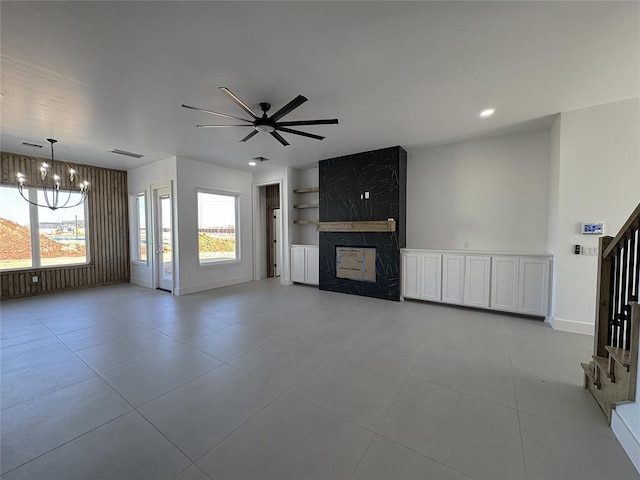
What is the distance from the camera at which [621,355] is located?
1864mm

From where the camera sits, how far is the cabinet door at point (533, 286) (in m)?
3.84

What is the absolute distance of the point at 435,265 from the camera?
4707mm

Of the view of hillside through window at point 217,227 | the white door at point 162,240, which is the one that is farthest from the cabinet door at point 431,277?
the white door at point 162,240

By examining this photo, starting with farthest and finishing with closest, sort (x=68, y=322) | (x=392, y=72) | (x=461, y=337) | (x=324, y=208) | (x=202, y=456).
A: (x=324, y=208) < (x=68, y=322) < (x=461, y=337) < (x=392, y=72) < (x=202, y=456)

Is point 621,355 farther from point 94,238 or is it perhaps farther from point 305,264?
point 94,238

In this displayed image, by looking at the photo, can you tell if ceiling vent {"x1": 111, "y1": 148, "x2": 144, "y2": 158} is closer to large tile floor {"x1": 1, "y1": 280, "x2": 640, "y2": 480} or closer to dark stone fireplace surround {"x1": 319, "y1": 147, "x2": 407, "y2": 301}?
large tile floor {"x1": 1, "y1": 280, "x2": 640, "y2": 480}

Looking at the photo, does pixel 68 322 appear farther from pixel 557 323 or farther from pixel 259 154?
pixel 557 323

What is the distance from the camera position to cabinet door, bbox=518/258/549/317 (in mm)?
3840

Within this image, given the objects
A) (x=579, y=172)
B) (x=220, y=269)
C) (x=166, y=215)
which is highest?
(x=579, y=172)

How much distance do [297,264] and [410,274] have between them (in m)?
2.81

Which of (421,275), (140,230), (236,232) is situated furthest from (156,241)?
(421,275)

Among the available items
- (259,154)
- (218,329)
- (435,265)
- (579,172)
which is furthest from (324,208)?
(579,172)

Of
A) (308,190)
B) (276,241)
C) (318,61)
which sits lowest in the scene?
(276,241)

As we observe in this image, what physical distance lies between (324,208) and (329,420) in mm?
4532
